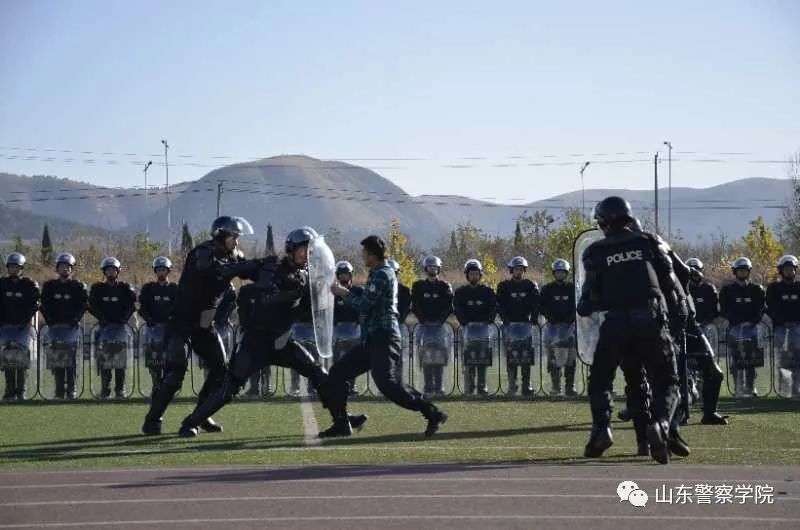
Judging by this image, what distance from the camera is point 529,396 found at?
21.0 m

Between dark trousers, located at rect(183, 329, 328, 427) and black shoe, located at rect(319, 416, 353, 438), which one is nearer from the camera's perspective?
dark trousers, located at rect(183, 329, 328, 427)

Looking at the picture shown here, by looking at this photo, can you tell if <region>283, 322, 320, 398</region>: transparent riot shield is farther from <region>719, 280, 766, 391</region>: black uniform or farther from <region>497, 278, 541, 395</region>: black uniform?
<region>719, 280, 766, 391</region>: black uniform

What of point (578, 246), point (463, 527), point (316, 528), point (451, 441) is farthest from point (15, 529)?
point (578, 246)

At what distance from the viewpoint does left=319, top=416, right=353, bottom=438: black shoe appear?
49.1 feet

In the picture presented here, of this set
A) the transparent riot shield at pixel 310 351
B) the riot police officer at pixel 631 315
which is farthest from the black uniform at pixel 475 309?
the riot police officer at pixel 631 315

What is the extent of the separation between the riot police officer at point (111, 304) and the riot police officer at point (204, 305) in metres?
5.30

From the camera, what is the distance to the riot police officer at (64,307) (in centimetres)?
2069

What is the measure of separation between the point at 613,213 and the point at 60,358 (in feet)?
34.8

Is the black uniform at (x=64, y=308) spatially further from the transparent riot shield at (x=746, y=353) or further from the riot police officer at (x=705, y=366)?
the transparent riot shield at (x=746, y=353)

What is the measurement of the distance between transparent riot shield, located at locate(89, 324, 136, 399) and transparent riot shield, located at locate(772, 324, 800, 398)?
9.02m

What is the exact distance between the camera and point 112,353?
67.5ft

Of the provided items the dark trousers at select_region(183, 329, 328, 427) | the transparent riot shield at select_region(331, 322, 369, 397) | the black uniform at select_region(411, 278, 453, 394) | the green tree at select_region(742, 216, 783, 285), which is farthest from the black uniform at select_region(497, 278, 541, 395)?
the green tree at select_region(742, 216, 783, 285)

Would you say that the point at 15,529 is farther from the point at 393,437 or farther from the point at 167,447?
the point at 393,437

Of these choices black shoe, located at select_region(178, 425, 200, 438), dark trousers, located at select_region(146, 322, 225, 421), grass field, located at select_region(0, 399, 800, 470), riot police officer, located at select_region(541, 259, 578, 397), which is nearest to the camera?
grass field, located at select_region(0, 399, 800, 470)
